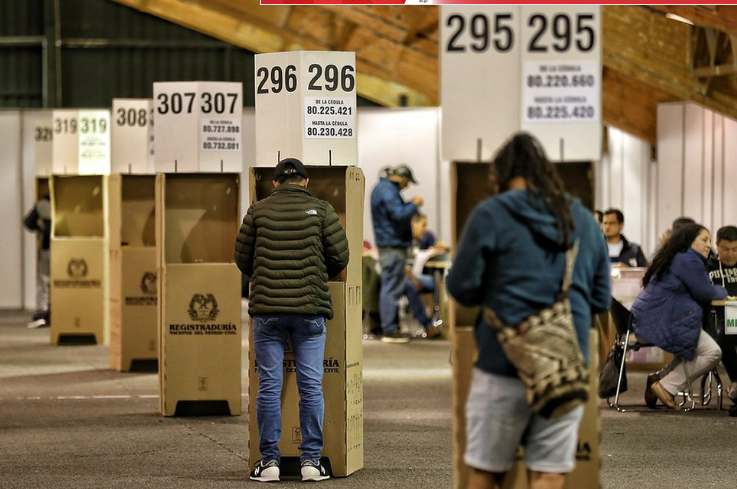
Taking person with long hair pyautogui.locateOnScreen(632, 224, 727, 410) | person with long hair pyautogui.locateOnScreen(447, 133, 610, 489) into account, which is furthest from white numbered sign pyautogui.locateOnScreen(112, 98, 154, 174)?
person with long hair pyautogui.locateOnScreen(447, 133, 610, 489)

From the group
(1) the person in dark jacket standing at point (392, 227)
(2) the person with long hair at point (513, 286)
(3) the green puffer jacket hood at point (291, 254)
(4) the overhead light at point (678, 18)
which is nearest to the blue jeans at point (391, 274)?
(1) the person in dark jacket standing at point (392, 227)

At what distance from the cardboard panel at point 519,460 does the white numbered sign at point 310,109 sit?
2.70 m

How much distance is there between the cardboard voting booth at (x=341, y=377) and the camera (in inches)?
304

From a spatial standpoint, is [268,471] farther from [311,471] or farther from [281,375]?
[281,375]

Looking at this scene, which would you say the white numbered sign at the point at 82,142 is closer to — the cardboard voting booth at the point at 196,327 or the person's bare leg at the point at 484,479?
the cardboard voting booth at the point at 196,327

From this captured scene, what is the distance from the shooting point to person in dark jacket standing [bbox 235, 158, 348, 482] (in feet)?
23.9

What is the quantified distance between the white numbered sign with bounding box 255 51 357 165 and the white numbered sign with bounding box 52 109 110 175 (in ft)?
26.1

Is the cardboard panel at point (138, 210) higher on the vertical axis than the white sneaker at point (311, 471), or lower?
higher

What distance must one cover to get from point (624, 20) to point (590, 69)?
440 inches

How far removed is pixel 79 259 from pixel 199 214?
5.60m

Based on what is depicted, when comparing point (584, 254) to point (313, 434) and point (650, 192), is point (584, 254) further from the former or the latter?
point (650, 192)

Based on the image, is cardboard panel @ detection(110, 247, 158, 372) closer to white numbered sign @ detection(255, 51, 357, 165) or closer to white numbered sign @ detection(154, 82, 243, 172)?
white numbered sign @ detection(154, 82, 243, 172)

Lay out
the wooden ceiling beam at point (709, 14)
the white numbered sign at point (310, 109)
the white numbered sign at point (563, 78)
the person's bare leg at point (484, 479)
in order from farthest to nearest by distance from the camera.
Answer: the wooden ceiling beam at point (709, 14) < the white numbered sign at point (310, 109) < the white numbered sign at point (563, 78) < the person's bare leg at point (484, 479)

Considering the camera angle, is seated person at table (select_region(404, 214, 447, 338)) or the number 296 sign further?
seated person at table (select_region(404, 214, 447, 338))
